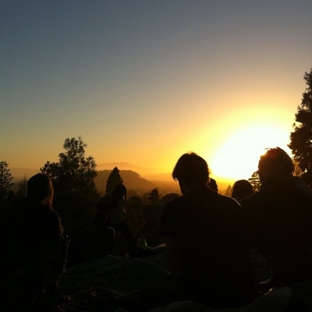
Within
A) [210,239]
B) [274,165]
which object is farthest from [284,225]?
[210,239]

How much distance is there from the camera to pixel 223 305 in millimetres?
2908

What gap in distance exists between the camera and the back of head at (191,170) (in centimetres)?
320

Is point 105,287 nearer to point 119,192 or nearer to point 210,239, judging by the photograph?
point 210,239

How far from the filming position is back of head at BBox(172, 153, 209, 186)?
10.5 ft

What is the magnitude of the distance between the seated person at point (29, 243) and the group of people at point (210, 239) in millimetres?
10

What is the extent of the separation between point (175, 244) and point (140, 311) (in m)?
1.10

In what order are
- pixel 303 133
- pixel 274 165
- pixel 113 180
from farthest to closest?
pixel 113 180 < pixel 303 133 < pixel 274 165

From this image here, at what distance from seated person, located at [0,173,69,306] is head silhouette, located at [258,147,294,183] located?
225cm

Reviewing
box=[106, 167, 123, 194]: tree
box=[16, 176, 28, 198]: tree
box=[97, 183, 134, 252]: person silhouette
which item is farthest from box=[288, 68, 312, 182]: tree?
box=[106, 167, 123, 194]: tree

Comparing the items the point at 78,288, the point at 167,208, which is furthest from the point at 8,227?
the point at 78,288

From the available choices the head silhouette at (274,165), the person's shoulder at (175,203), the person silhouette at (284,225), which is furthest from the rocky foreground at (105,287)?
the head silhouette at (274,165)

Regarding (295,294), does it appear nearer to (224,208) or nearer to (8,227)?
(224,208)

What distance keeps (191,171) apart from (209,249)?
0.63 metres

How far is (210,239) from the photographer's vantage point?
2.99 metres
